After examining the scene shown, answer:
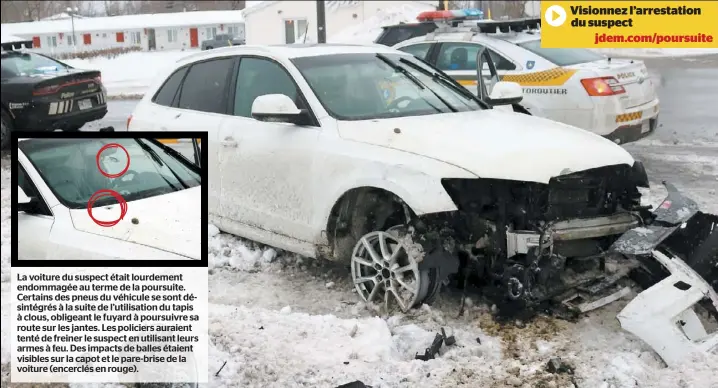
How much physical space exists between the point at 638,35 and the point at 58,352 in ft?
13.8

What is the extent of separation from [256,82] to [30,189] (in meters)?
2.42

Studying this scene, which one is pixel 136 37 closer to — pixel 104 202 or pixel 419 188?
pixel 419 188

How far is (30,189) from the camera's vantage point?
8.38 feet

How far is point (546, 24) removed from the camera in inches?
225

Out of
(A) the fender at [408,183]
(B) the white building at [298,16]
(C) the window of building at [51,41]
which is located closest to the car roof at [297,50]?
(A) the fender at [408,183]

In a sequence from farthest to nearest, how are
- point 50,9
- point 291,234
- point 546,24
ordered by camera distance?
point 50,9 < point 546,24 < point 291,234

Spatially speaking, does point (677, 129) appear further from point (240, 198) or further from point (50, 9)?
point (50, 9)

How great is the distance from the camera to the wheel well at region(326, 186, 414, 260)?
4047 mm

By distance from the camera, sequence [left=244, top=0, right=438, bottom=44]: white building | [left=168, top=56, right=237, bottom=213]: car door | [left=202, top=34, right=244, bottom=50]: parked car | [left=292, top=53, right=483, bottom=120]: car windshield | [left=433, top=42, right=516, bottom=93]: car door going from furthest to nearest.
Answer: [left=244, top=0, right=438, bottom=44]: white building, [left=202, top=34, right=244, bottom=50]: parked car, [left=433, top=42, right=516, bottom=93]: car door, [left=168, top=56, right=237, bottom=213]: car door, [left=292, top=53, right=483, bottom=120]: car windshield

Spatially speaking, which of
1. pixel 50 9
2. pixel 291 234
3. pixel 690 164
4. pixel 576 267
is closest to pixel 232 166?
pixel 291 234

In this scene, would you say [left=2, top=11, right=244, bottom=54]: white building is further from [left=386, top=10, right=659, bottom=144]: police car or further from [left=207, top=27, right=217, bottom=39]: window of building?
[left=386, top=10, right=659, bottom=144]: police car

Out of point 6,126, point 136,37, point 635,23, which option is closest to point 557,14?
point 635,23

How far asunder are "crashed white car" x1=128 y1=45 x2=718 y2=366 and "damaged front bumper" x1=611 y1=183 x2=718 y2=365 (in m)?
0.01

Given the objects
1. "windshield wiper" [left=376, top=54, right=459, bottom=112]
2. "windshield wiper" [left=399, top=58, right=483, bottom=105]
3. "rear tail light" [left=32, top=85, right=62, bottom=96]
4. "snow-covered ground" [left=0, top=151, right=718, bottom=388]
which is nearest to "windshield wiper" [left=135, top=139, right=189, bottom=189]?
"snow-covered ground" [left=0, top=151, right=718, bottom=388]
